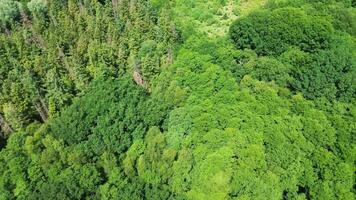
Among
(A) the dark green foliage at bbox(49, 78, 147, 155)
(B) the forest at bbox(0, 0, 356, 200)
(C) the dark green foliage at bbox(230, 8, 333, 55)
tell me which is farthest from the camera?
(C) the dark green foliage at bbox(230, 8, 333, 55)

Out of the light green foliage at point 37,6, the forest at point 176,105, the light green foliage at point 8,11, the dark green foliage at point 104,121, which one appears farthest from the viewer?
the light green foliage at point 37,6

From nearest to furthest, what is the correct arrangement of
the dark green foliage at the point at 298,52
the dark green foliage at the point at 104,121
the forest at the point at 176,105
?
the forest at the point at 176,105, the dark green foliage at the point at 104,121, the dark green foliage at the point at 298,52

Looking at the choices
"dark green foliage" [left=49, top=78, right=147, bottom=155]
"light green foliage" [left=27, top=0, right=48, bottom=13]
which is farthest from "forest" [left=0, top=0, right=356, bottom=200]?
"light green foliage" [left=27, top=0, right=48, bottom=13]

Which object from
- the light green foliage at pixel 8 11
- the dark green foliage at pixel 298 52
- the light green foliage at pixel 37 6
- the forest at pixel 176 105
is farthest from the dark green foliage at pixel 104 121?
the light green foliage at pixel 8 11

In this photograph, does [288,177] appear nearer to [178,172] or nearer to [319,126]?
[319,126]

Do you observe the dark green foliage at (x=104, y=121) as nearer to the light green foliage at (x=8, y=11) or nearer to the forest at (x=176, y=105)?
the forest at (x=176, y=105)

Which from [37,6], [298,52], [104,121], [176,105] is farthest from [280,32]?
[37,6]

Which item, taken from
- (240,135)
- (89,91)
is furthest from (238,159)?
(89,91)

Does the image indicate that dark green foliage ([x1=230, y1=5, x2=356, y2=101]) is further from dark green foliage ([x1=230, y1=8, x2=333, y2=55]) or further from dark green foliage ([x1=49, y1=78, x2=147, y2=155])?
dark green foliage ([x1=49, y1=78, x2=147, y2=155])

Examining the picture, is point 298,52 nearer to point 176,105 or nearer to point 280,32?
point 280,32
